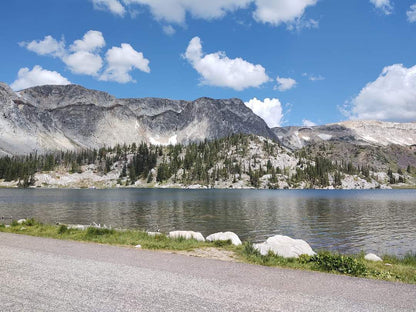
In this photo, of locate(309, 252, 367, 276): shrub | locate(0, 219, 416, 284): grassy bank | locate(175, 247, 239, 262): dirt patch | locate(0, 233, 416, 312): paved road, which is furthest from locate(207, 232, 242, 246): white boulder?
locate(309, 252, 367, 276): shrub

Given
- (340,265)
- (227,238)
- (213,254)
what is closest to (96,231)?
(227,238)

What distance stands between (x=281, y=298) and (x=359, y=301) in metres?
2.94

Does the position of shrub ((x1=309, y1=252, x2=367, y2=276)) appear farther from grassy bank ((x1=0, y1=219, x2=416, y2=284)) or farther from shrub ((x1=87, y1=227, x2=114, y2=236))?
shrub ((x1=87, y1=227, x2=114, y2=236))

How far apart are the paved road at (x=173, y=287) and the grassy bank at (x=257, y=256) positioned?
5.00ft

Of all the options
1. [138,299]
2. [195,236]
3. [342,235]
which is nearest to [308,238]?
[342,235]

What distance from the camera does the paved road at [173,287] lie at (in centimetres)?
1035

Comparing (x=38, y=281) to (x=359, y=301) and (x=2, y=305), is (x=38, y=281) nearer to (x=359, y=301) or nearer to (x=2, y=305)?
(x=2, y=305)

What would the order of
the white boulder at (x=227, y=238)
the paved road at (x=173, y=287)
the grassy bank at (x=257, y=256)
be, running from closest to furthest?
the paved road at (x=173, y=287) < the grassy bank at (x=257, y=256) < the white boulder at (x=227, y=238)

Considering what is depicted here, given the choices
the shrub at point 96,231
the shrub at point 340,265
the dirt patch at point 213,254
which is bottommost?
the dirt patch at point 213,254

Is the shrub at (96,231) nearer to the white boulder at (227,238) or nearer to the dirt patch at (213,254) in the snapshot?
the white boulder at (227,238)

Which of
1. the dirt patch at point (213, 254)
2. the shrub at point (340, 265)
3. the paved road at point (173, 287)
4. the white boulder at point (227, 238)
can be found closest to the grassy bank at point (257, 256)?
the shrub at point (340, 265)

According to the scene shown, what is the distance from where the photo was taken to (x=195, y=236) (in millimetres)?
28172

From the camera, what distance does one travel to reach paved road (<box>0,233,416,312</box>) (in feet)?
34.0

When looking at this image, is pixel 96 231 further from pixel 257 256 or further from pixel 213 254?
pixel 257 256
